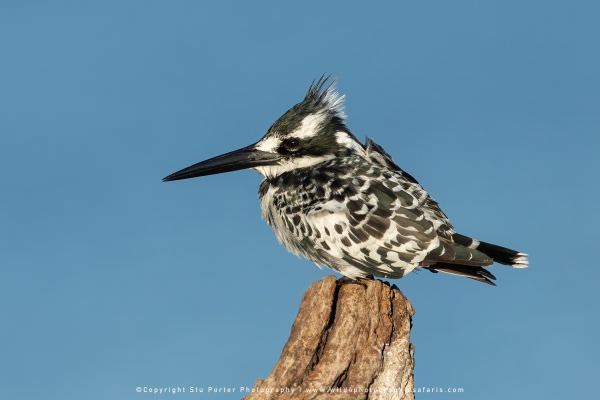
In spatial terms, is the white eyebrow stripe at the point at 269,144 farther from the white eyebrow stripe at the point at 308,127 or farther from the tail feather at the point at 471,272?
the tail feather at the point at 471,272

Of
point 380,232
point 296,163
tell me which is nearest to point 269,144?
point 296,163

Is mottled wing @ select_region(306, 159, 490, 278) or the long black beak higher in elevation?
the long black beak

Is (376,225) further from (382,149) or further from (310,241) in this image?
(382,149)

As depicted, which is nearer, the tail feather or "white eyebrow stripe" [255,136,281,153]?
the tail feather

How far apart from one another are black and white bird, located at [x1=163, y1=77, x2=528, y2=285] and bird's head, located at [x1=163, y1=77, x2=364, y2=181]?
13 millimetres

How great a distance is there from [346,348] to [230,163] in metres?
3.84

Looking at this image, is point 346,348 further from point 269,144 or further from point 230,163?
point 230,163

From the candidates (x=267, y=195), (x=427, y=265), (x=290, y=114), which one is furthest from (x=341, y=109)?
(x=427, y=265)

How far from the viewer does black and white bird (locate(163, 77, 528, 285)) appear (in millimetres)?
9250

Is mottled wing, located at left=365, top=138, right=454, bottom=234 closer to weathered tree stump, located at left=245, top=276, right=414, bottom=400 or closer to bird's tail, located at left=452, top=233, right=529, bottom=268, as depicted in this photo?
bird's tail, located at left=452, top=233, right=529, bottom=268

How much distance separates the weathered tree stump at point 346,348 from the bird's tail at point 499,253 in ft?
4.18

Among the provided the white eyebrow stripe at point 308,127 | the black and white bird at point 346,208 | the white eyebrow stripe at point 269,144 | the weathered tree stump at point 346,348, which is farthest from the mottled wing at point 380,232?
the white eyebrow stripe at point 269,144

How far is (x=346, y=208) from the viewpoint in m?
9.42

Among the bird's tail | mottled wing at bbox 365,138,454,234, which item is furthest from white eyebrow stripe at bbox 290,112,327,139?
the bird's tail
